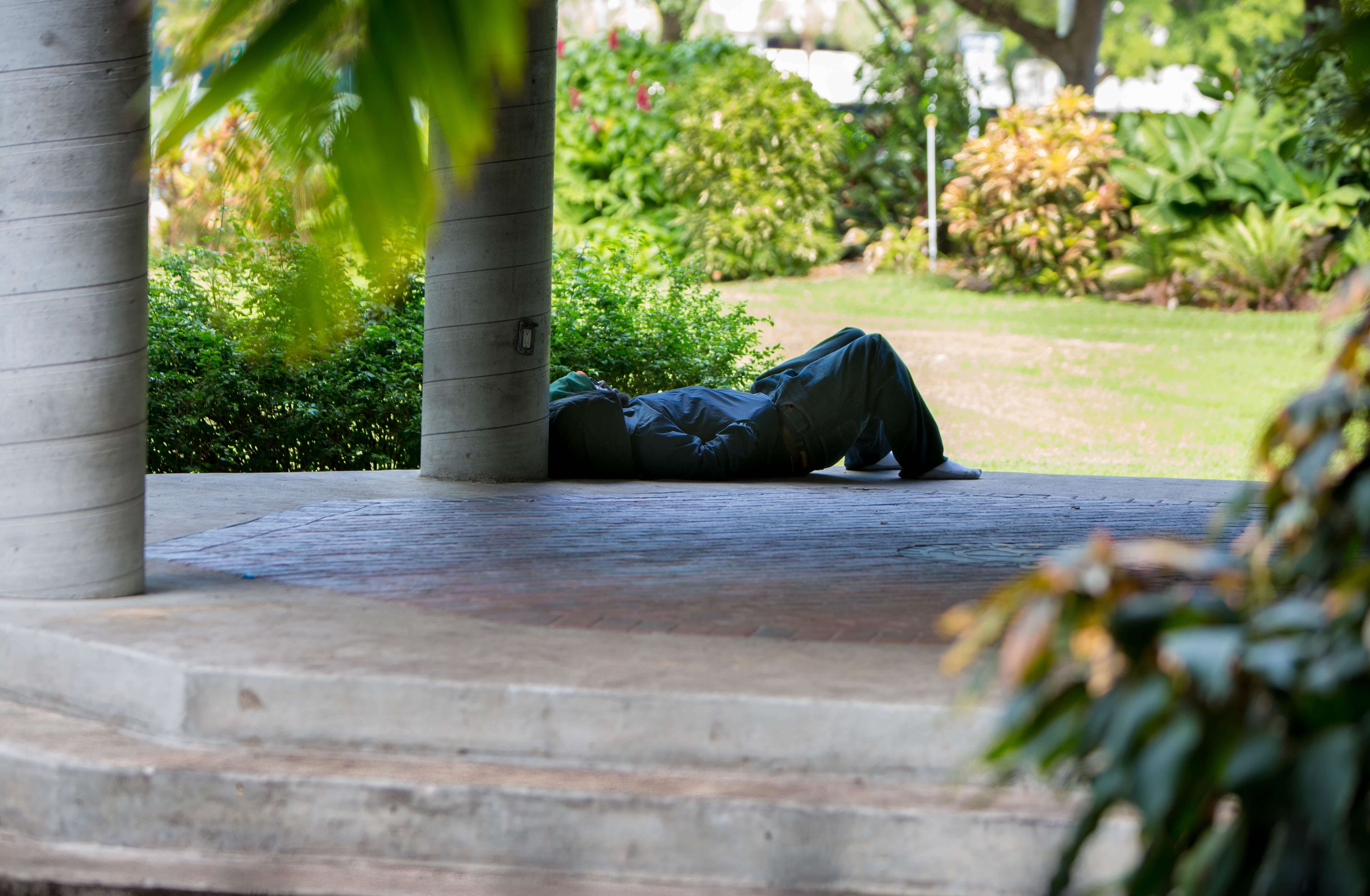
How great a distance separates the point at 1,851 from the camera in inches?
115

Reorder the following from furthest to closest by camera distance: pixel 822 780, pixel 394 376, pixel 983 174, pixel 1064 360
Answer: pixel 983 174 < pixel 1064 360 < pixel 394 376 < pixel 822 780

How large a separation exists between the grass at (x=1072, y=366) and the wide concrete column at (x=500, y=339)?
5.75m

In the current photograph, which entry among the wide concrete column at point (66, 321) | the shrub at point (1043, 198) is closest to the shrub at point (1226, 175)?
the shrub at point (1043, 198)

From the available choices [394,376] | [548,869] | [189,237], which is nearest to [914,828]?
[548,869]

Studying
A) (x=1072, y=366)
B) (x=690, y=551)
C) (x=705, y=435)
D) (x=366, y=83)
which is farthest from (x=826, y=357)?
(x=1072, y=366)

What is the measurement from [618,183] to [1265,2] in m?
16.1

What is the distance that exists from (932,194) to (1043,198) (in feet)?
6.28

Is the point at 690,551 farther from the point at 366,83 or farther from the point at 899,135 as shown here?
the point at 899,135

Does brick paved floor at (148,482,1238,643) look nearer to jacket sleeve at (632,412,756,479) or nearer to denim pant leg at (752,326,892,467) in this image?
Result: jacket sleeve at (632,412,756,479)

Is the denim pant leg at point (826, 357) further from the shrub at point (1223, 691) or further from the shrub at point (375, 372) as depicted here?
the shrub at point (1223, 691)

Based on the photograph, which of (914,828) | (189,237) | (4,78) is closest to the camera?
(189,237)

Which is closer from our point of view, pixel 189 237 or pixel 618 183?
pixel 189 237

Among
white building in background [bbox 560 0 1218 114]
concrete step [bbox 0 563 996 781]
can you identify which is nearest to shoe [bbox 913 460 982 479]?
concrete step [bbox 0 563 996 781]

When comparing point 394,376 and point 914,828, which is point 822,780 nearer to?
point 914,828
